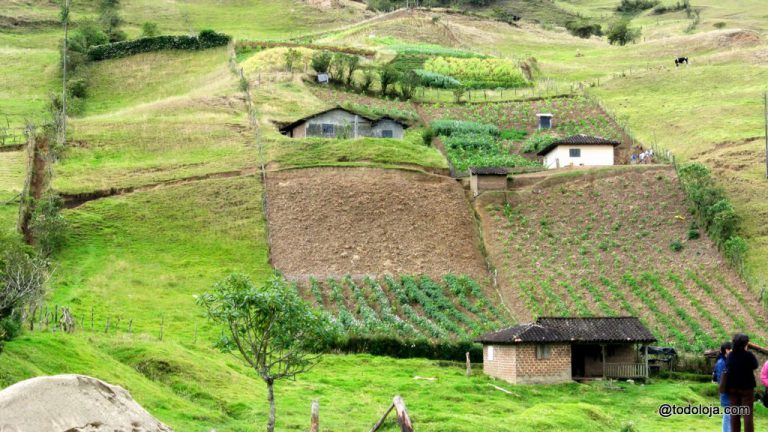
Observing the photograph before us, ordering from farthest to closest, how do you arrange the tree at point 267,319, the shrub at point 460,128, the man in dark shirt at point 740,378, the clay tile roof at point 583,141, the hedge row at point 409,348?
the shrub at point 460,128 < the clay tile roof at point 583,141 < the hedge row at point 409,348 < the tree at point 267,319 < the man in dark shirt at point 740,378

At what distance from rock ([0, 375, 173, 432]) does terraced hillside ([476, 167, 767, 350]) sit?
39.0 m

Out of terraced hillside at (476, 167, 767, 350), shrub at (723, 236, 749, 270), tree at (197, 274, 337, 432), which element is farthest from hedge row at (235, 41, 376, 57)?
tree at (197, 274, 337, 432)

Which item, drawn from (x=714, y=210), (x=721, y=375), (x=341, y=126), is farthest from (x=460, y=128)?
(x=721, y=375)

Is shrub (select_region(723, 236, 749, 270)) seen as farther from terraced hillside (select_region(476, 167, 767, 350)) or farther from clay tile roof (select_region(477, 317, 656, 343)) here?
clay tile roof (select_region(477, 317, 656, 343))

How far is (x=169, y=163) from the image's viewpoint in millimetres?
82688

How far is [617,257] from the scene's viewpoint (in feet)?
221

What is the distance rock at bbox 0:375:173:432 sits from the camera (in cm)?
1827

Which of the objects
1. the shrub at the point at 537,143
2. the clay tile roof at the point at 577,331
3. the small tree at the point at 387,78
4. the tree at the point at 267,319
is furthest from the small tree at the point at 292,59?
the tree at the point at 267,319

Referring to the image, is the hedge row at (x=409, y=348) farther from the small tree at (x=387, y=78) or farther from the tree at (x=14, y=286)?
the small tree at (x=387, y=78)

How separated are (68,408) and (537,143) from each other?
253ft

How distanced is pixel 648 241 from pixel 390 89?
48.8 metres

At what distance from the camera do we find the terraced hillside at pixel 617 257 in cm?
5825

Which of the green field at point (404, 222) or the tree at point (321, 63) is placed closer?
the green field at point (404, 222)

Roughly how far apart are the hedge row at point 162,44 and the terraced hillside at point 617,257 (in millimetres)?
59384
